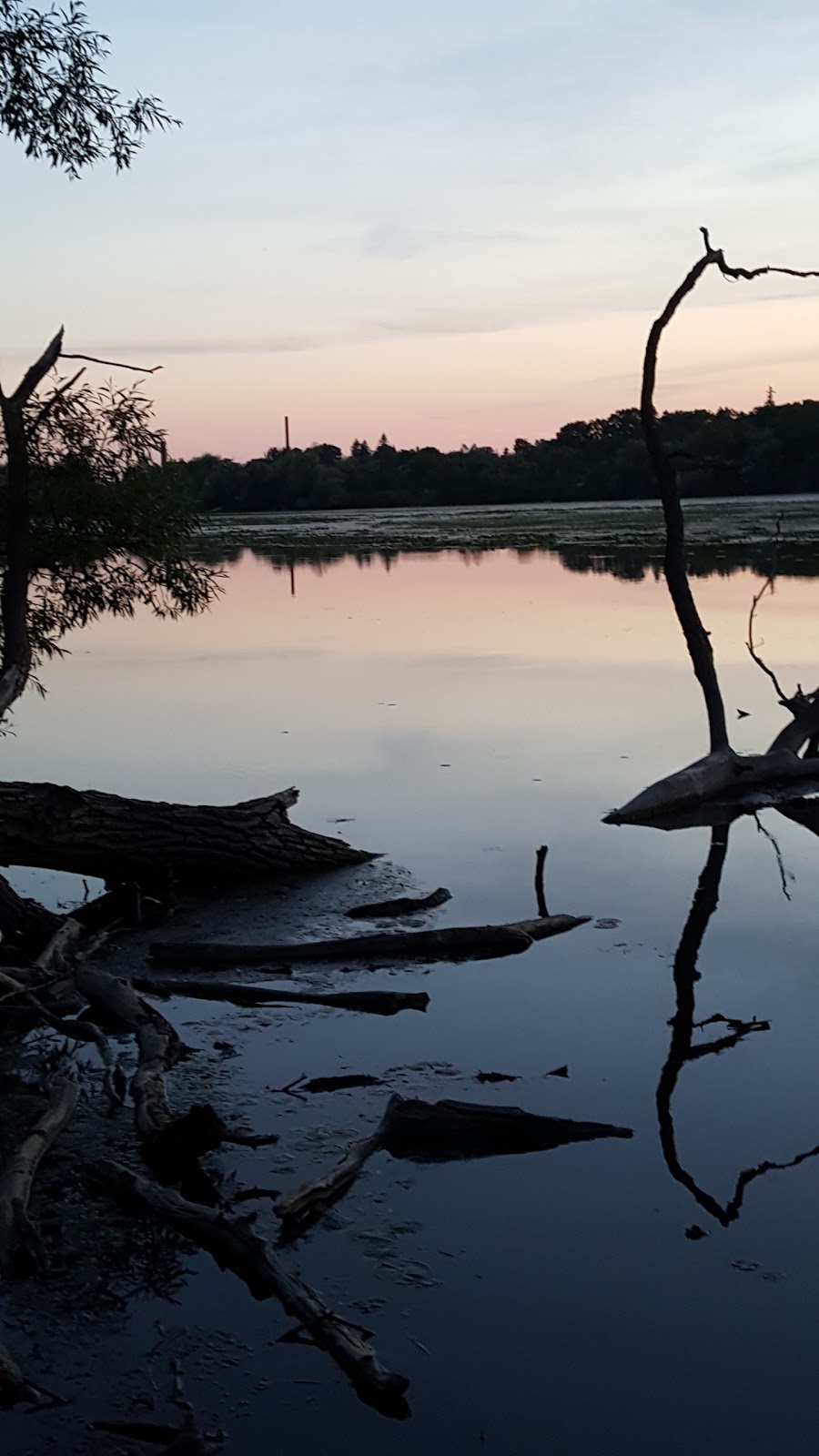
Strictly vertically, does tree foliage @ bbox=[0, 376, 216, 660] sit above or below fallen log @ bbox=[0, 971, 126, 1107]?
above

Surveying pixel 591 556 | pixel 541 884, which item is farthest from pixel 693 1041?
pixel 591 556

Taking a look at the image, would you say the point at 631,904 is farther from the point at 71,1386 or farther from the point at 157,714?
the point at 157,714

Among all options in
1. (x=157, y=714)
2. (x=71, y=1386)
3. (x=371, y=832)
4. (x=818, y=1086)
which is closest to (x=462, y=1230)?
(x=71, y=1386)

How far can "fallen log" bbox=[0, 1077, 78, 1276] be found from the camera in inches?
201

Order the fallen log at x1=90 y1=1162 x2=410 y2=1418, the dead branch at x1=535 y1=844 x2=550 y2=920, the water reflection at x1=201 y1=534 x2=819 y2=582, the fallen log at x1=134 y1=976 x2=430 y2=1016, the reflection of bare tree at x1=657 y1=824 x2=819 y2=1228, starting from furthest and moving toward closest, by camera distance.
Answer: the water reflection at x1=201 y1=534 x2=819 y2=582 → the dead branch at x1=535 y1=844 x2=550 y2=920 → the fallen log at x1=134 y1=976 x2=430 y2=1016 → the reflection of bare tree at x1=657 y1=824 x2=819 y2=1228 → the fallen log at x1=90 y1=1162 x2=410 y2=1418

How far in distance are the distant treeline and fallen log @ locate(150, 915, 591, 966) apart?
8946 cm

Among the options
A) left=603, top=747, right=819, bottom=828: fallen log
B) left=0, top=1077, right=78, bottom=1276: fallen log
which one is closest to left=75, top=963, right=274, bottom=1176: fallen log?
left=0, top=1077, right=78, bottom=1276: fallen log

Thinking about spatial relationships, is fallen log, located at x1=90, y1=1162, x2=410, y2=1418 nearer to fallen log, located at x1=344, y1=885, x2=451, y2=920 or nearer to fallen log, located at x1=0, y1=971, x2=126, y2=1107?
fallen log, located at x1=0, y1=971, x2=126, y2=1107

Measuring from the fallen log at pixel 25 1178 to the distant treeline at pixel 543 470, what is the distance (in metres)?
92.5

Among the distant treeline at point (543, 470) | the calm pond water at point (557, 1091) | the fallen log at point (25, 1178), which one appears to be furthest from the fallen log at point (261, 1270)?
the distant treeline at point (543, 470)

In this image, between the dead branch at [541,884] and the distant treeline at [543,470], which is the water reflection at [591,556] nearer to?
the dead branch at [541,884]

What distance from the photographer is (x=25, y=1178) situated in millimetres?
5395

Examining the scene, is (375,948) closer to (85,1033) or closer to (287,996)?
(287,996)

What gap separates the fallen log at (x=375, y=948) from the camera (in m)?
8.56
